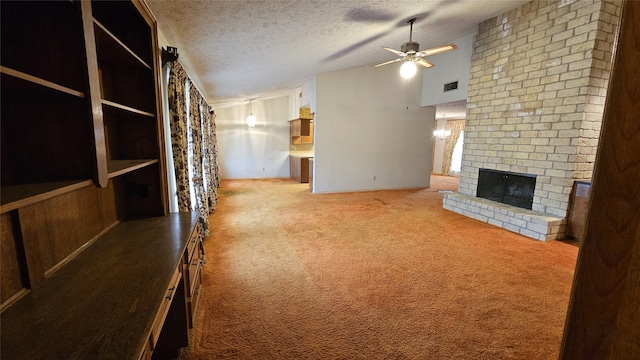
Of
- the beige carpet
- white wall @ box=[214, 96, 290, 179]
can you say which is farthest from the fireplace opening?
white wall @ box=[214, 96, 290, 179]

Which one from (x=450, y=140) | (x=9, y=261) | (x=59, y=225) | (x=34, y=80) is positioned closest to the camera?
(x=34, y=80)

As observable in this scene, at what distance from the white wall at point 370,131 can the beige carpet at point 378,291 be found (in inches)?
92.7

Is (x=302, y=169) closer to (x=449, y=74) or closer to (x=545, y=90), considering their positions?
(x=449, y=74)

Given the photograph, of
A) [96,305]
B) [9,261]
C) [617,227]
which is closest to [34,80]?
[9,261]

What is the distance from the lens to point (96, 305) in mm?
1001

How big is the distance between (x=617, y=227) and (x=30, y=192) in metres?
1.45

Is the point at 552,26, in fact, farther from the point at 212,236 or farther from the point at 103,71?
the point at 212,236

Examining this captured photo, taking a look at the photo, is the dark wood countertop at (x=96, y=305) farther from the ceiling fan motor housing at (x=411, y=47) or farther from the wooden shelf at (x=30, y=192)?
the ceiling fan motor housing at (x=411, y=47)

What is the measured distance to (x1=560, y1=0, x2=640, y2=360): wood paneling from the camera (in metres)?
0.39

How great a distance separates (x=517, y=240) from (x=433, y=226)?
1.01 meters

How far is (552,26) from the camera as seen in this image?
11.7ft

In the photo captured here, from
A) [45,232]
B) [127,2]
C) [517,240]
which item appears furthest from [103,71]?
[517,240]

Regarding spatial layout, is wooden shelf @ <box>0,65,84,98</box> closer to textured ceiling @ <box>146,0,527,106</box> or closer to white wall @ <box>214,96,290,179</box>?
textured ceiling @ <box>146,0,527,106</box>

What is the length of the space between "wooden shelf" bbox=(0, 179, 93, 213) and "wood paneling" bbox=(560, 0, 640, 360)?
1299 mm
